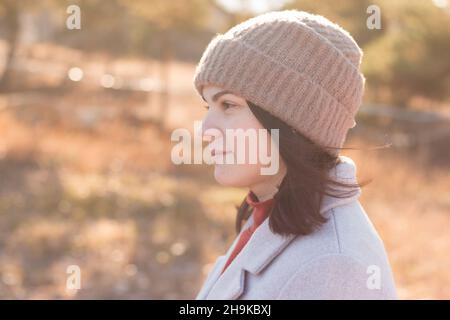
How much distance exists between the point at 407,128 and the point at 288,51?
12.0 m

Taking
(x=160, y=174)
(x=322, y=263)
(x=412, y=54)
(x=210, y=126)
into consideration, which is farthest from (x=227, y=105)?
(x=412, y=54)

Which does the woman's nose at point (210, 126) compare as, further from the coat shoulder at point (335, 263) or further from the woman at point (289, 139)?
the coat shoulder at point (335, 263)

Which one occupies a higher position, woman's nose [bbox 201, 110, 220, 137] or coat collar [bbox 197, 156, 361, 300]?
woman's nose [bbox 201, 110, 220, 137]

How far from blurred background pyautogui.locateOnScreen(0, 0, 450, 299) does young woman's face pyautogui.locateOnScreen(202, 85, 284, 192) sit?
552 millimetres

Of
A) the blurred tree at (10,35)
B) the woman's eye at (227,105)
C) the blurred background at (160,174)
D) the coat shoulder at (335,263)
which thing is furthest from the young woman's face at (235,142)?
the blurred tree at (10,35)

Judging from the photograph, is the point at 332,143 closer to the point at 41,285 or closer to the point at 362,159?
the point at 41,285

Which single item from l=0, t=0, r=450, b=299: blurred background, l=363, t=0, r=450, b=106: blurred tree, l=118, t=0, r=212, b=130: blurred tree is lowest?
l=0, t=0, r=450, b=299: blurred background

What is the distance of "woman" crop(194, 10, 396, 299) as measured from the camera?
63.5 inches

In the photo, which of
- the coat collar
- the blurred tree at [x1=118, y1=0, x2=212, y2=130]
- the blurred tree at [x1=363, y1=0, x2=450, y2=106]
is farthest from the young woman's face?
the blurred tree at [x1=363, y1=0, x2=450, y2=106]

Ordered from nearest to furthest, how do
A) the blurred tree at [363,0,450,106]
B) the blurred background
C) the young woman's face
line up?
the young woman's face
the blurred background
the blurred tree at [363,0,450,106]

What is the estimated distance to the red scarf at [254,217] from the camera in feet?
6.09

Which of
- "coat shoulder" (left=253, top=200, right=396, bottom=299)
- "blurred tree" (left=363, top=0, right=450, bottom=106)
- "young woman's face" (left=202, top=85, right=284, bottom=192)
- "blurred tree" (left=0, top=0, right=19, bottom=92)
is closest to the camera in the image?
"coat shoulder" (left=253, top=200, right=396, bottom=299)

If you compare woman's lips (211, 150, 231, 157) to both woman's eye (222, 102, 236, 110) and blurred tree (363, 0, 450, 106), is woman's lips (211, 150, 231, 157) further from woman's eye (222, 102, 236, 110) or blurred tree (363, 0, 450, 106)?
blurred tree (363, 0, 450, 106)

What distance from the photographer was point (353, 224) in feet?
5.34
